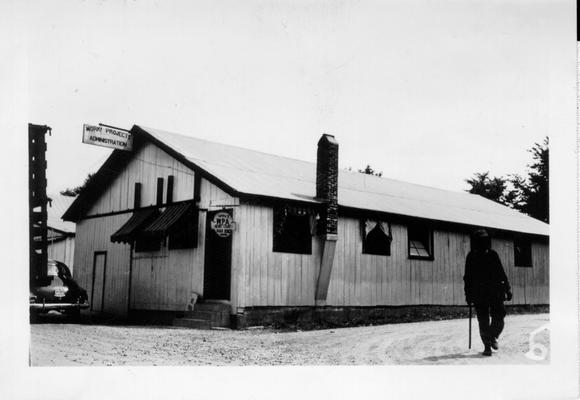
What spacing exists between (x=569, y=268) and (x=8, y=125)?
30.0 ft

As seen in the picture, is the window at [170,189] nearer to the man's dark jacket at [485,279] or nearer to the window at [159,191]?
the window at [159,191]

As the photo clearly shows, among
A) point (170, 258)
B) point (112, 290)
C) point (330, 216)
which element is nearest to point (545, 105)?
point (330, 216)

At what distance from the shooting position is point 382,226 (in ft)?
56.6

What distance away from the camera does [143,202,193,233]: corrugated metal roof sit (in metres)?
15.5

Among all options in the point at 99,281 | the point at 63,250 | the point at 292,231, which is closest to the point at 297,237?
the point at 292,231

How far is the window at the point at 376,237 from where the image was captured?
16859 millimetres

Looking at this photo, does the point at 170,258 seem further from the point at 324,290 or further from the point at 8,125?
the point at 8,125

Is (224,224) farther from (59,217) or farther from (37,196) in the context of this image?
(59,217)

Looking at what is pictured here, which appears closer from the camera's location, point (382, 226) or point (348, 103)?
point (348, 103)

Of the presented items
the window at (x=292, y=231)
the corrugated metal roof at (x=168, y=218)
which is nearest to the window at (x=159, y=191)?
the corrugated metal roof at (x=168, y=218)

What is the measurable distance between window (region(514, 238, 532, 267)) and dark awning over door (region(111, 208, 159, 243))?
1140 cm

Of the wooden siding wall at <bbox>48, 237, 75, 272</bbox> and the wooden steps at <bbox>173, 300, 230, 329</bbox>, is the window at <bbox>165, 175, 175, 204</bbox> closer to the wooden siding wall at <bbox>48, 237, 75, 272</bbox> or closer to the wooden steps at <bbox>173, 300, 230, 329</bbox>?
the wooden steps at <bbox>173, 300, 230, 329</bbox>

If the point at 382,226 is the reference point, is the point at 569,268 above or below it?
below
